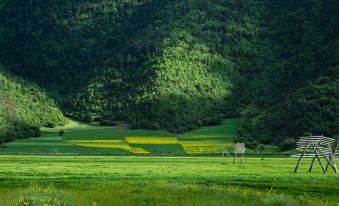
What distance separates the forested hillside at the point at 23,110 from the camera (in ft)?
442

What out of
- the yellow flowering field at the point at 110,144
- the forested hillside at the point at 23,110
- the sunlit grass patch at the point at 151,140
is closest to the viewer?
the yellow flowering field at the point at 110,144

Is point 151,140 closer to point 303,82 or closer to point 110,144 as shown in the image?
point 110,144

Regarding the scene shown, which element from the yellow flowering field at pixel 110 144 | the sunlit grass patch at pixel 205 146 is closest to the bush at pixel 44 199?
the sunlit grass patch at pixel 205 146

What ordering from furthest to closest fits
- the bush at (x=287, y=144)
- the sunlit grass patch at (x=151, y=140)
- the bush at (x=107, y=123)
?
the bush at (x=107, y=123) < the sunlit grass patch at (x=151, y=140) < the bush at (x=287, y=144)

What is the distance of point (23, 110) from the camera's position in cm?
15675

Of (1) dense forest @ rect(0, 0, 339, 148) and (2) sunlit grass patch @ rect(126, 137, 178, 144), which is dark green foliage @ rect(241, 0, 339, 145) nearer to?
(1) dense forest @ rect(0, 0, 339, 148)

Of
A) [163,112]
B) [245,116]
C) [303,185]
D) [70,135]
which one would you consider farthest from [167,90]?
[303,185]

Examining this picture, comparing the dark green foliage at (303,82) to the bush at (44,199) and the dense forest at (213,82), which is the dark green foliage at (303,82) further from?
the bush at (44,199)

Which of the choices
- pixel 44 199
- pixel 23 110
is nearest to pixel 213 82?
pixel 23 110

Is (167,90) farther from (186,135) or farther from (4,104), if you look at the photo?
(4,104)

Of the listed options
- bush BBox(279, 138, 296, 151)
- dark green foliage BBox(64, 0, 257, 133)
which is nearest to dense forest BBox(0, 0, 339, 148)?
dark green foliage BBox(64, 0, 257, 133)

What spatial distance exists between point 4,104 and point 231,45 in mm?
77530

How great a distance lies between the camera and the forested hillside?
134625 mm

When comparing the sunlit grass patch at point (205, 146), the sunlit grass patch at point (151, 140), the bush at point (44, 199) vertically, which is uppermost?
the bush at point (44, 199)
